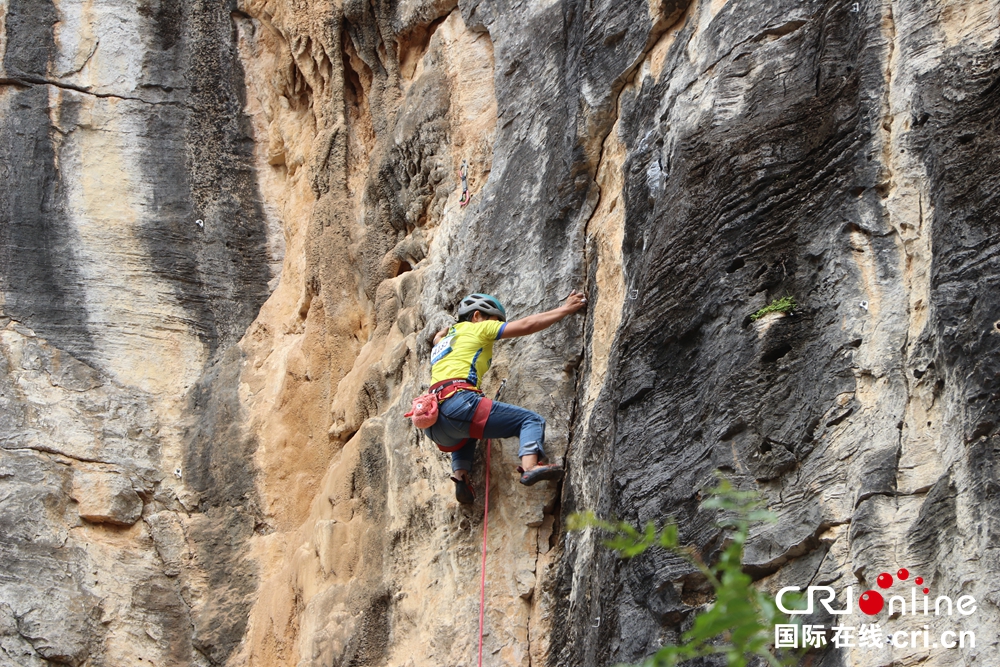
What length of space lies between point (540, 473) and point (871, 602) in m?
2.57

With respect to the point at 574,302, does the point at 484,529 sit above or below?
below

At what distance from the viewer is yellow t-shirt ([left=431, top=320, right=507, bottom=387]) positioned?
8273mm

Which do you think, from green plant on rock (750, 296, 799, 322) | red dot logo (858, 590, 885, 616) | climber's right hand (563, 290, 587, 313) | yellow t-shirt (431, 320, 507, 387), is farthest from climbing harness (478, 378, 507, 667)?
red dot logo (858, 590, 885, 616)

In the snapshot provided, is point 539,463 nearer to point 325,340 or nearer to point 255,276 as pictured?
point 325,340

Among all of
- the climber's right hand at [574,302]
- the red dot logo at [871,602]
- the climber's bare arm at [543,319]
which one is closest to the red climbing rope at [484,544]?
the climber's bare arm at [543,319]

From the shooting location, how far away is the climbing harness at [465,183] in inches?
391

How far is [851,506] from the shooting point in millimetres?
6035

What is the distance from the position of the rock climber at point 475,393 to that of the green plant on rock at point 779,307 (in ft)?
5.13

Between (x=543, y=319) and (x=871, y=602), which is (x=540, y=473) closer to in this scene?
(x=543, y=319)

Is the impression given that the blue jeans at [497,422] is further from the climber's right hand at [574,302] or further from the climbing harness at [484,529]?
the climber's right hand at [574,302]

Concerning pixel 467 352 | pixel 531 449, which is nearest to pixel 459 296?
pixel 467 352

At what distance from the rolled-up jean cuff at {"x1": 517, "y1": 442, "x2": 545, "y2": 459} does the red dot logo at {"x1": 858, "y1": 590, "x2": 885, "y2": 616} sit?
8.42ft

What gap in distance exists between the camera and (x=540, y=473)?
310 inches

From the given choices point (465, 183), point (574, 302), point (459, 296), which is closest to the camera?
point (574, 302)
